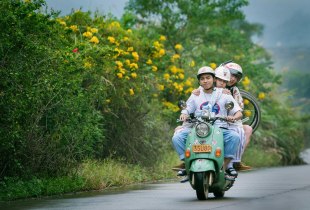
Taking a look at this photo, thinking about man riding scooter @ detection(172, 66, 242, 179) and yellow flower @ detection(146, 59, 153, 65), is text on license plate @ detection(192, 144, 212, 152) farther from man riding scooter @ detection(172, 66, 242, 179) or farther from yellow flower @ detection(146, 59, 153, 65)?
yellow flower @ detection(146, 59, 153, 65)

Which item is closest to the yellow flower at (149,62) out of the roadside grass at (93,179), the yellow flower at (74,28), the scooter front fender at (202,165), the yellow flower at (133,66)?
the yellow flower at (133,66)

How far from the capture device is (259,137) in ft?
112

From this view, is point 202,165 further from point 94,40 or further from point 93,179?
point 94,40

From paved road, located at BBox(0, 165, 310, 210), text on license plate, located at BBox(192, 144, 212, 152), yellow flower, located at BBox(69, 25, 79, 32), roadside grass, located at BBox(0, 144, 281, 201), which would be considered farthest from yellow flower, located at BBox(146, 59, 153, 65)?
text on license plate, located at BBox(192, 144, 212, 152)

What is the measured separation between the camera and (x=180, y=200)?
48.1 ft

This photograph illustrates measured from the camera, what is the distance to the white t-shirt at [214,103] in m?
15.0

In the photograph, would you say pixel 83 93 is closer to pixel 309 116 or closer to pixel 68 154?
pixel 68 154

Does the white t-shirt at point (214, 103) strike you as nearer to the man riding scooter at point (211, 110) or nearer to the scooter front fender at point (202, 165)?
the man riding scooter at point (211, 110)

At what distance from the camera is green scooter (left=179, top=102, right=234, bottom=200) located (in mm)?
14148

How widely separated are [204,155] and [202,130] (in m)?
0.40

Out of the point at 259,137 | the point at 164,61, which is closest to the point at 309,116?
the point at 259,137

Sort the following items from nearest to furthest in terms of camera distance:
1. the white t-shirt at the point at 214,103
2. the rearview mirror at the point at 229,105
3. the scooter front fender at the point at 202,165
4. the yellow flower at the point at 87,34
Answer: the scooter front fender at the point at 202,165
the rearview mirror at the point at 229,105
the white t-shirt at the point at 214,103
the yellow flower at the point at 87,34

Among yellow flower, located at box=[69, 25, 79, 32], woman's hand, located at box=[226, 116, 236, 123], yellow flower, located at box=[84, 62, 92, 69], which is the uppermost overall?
yellow flower, located at box=[69, 25, 79, 32]

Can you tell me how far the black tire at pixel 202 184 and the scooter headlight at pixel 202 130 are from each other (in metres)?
0.57
